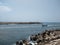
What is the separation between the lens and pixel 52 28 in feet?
7.49

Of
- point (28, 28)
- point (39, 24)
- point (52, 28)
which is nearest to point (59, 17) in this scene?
point (52, 28)

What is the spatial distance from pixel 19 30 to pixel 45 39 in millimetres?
516

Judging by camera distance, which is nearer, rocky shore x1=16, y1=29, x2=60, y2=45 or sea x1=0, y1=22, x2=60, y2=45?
sea x1=0, y1=22, x2=60, y2=45

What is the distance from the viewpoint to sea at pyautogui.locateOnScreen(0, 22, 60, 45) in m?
2.07

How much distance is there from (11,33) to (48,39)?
708 mm

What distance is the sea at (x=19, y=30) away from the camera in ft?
6.80

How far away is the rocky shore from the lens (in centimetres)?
218

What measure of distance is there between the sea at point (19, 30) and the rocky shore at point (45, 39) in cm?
7

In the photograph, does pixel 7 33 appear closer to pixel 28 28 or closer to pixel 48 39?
pixel 28 28

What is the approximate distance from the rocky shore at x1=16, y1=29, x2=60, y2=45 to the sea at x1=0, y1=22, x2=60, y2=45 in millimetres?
67

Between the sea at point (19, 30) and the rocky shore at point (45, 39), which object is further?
the rocky shore at point (45, 39)

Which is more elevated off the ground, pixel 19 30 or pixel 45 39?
pixel 19 30

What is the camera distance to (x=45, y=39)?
2250 millimetres

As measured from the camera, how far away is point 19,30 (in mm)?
2184
